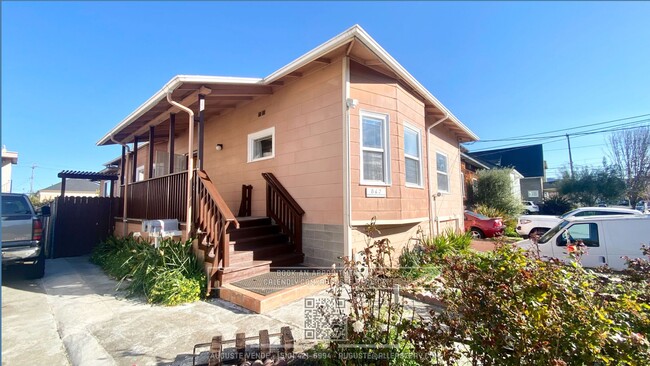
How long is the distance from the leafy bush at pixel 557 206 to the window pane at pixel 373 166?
20.2m

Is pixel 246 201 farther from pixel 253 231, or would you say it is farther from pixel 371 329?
pixel 371 329

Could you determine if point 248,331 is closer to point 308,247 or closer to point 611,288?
point 308,247

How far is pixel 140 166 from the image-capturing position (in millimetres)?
13227

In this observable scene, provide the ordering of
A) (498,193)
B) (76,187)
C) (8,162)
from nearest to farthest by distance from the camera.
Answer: (8,162), (498,193), (76,187)

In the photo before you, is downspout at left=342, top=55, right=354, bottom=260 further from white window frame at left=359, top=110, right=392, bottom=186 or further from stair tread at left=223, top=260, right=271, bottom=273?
stair tread at left=223, top=260, right=271, bottom=273

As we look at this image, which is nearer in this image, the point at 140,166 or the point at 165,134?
the point at 165,134

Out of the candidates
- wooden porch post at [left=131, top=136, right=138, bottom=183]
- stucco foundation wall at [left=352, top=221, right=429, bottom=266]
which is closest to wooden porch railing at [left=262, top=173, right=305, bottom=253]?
stucco foundation wall at [left=352, top=221, right=429, bottom=266]

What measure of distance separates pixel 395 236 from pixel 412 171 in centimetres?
177

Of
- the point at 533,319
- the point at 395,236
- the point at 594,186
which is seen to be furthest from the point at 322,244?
the point at 594,186

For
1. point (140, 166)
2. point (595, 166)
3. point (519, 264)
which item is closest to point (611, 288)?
point (519, 264)

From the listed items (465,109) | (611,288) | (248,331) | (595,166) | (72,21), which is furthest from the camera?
(595,166)

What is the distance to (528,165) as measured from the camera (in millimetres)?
27078

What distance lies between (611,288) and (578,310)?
79cm

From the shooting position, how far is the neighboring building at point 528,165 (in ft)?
86.1
